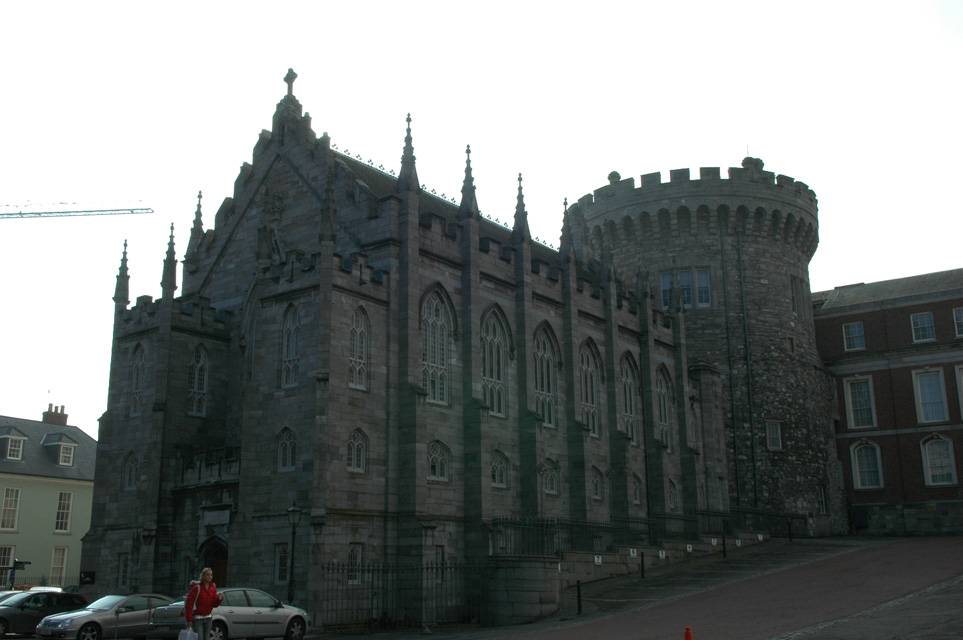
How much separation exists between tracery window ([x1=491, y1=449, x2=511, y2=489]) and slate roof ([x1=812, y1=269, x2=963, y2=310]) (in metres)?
29.9

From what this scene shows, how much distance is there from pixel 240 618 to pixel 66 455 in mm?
35772

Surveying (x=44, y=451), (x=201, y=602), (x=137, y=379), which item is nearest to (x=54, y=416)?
(x=44, y=451)

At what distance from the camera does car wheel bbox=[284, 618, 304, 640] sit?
2342cm

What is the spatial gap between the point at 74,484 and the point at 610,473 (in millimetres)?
30714

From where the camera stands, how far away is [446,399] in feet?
108

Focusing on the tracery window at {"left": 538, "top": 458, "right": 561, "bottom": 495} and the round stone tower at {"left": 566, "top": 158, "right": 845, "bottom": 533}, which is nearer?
the tracery window at {"left": 538, "top": 458, "right": 561, "bottom": 495}

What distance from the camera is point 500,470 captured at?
3472 centimetres

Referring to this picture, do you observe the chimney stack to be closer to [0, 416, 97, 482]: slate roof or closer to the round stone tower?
[0, 416, 97, 482]: slate roof

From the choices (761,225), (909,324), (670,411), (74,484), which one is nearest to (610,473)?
(670,411)

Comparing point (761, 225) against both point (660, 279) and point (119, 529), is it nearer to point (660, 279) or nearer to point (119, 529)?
point (660, 279)

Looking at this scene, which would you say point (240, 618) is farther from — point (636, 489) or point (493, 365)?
point (636, 489)

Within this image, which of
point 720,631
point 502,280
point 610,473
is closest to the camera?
point 720,631

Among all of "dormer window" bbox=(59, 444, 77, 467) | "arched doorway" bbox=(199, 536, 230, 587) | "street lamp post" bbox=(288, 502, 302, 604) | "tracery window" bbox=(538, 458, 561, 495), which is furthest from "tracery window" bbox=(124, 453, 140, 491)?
"dormer window" bbox=(59, 444, 77, 467)

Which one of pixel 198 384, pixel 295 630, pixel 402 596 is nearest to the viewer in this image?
pixel 295 630
